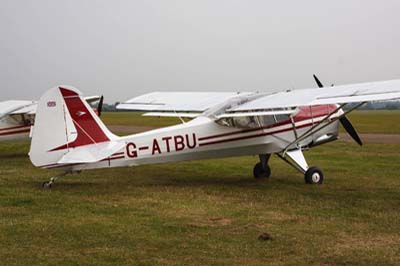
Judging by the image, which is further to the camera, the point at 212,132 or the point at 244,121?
the point at 244,121

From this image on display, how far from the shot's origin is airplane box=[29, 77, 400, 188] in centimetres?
953

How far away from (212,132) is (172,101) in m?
3.50

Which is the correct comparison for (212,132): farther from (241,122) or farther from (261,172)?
(261,172)

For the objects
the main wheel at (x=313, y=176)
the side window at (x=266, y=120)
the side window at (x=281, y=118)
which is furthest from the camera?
the side window at (x=281, y=118)

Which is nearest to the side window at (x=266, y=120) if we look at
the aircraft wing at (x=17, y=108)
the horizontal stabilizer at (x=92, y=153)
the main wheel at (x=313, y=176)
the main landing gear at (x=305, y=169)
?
the main landing gear at (x=305, y=169)

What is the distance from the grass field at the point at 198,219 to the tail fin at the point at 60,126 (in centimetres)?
76

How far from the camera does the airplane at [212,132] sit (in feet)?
31.3

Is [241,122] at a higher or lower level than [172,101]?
lower

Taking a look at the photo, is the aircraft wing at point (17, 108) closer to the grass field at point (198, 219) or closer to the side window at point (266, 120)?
the grass field at point (198, 219)

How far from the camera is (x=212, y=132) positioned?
10.9m

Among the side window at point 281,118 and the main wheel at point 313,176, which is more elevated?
the side window at point 281,118

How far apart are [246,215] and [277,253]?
208 cm

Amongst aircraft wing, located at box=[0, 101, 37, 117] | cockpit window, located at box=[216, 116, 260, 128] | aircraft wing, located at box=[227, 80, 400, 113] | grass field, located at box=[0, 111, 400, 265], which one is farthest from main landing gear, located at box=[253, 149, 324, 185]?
aircraft wing, located at box=[0, 101, 37, 117]

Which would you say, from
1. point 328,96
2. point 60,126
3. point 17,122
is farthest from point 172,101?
point 17,122
